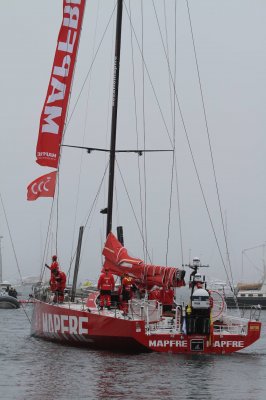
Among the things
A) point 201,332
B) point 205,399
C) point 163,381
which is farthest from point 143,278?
point 205,399

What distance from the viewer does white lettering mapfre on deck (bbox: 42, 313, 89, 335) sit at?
89.6 feet

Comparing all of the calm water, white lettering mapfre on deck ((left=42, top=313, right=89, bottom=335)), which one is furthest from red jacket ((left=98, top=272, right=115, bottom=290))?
the calm water

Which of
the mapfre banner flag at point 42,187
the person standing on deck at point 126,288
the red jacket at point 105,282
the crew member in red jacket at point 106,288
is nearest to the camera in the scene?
the crew member in red jacket at point 106,288

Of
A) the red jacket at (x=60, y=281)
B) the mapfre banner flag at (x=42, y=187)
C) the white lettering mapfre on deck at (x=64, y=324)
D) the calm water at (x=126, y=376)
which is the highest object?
the mapfre banner flag at (x=42, y=187)

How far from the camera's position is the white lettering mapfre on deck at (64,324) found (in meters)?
27.3

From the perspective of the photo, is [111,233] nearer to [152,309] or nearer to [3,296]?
[152,309]

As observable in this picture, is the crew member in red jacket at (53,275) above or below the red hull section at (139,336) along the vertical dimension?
above

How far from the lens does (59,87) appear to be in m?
34.0

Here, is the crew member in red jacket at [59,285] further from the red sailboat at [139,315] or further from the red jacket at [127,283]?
the red jacket at [127,283]

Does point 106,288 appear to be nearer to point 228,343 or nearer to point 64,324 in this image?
point 64,324

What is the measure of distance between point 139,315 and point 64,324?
Answer: 316 centimetres

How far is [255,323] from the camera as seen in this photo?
25.8 m

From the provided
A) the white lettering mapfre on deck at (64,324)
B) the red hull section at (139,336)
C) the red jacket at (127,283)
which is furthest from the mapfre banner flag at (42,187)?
the red hull section at (139,336)

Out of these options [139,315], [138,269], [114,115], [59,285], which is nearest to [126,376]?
[139,315]
